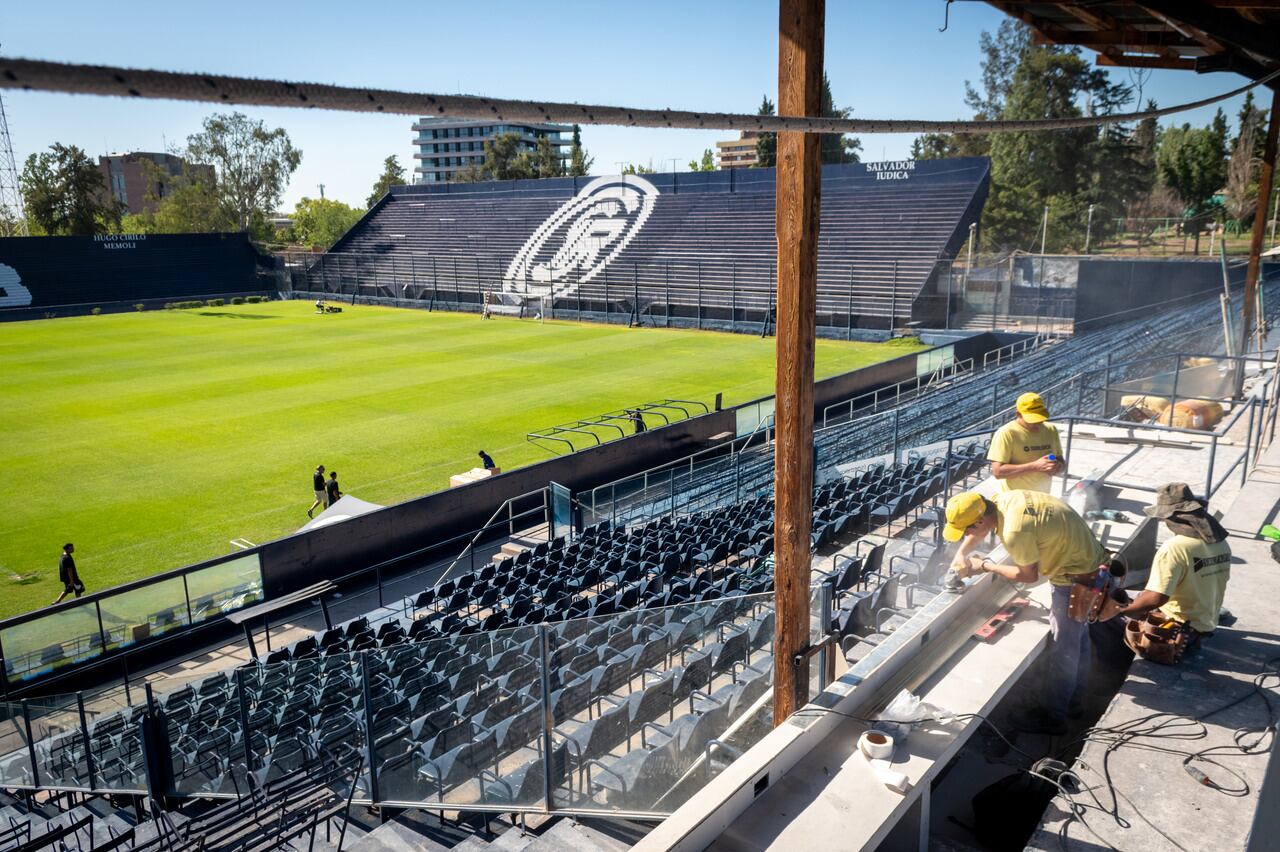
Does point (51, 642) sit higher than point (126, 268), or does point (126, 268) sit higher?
point (126, 268)

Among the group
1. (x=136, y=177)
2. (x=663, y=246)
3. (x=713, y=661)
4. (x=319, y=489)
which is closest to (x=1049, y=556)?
(x=713, y=661)

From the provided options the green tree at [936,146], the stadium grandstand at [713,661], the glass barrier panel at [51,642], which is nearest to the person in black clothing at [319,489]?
the stadium grandstand at [713,661]

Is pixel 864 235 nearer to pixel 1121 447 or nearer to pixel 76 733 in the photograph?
pixel 1121 447

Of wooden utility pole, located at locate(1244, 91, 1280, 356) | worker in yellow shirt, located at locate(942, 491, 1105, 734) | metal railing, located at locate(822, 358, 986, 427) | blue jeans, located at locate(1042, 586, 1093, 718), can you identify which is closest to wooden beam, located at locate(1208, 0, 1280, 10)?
worker in yellow shirt, located at locate(942, 491, 1105, 734)

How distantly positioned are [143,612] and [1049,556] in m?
10.4

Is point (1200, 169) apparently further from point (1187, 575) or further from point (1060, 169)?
point (1187, 575)

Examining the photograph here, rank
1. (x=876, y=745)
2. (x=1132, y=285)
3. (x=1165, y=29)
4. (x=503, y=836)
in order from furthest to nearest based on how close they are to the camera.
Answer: (x=1132, y=285) < (x=1165, y=29) < (x=503, y=836) < (x=876, y=745)

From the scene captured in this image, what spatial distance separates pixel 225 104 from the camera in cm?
230

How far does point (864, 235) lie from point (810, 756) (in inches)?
1546

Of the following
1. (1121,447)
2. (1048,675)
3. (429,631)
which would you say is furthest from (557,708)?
(1121,447)

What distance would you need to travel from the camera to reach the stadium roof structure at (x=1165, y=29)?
734cm

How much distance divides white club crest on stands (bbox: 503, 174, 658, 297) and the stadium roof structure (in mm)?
36752

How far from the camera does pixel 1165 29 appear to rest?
8.91 m

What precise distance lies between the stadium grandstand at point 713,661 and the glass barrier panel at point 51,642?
4cm
